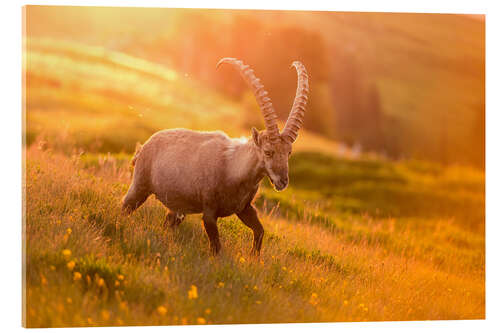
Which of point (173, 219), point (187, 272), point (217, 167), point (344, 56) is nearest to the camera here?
point (187, 272)

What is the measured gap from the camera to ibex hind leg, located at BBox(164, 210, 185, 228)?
315 inches

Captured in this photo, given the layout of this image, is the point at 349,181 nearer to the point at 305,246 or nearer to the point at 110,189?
the point at 305,246

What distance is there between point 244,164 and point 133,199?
1930 millimetres

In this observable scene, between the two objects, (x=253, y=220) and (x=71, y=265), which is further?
(x=253, y=220)

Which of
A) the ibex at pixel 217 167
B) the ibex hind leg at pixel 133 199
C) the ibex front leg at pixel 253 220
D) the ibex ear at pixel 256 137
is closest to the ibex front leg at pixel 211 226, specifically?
the ibex at pixel 217 167

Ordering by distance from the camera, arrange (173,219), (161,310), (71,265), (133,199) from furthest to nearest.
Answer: (173,219)
(133,199)
(71,265)
(161,310)

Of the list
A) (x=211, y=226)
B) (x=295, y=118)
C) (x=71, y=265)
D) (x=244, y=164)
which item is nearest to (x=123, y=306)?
(x=71, y=265)

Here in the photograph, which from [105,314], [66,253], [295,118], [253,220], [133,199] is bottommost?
[105,314]

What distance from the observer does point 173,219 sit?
8.04 meters

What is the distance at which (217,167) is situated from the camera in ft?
23.5

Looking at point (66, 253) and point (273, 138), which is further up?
point (273, 138)

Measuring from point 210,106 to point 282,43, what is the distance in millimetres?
3643

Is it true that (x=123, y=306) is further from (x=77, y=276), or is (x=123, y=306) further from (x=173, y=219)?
(x=173, y=219)

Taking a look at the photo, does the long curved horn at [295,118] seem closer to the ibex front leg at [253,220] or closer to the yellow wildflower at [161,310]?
the ibex front leg at [253,220]
